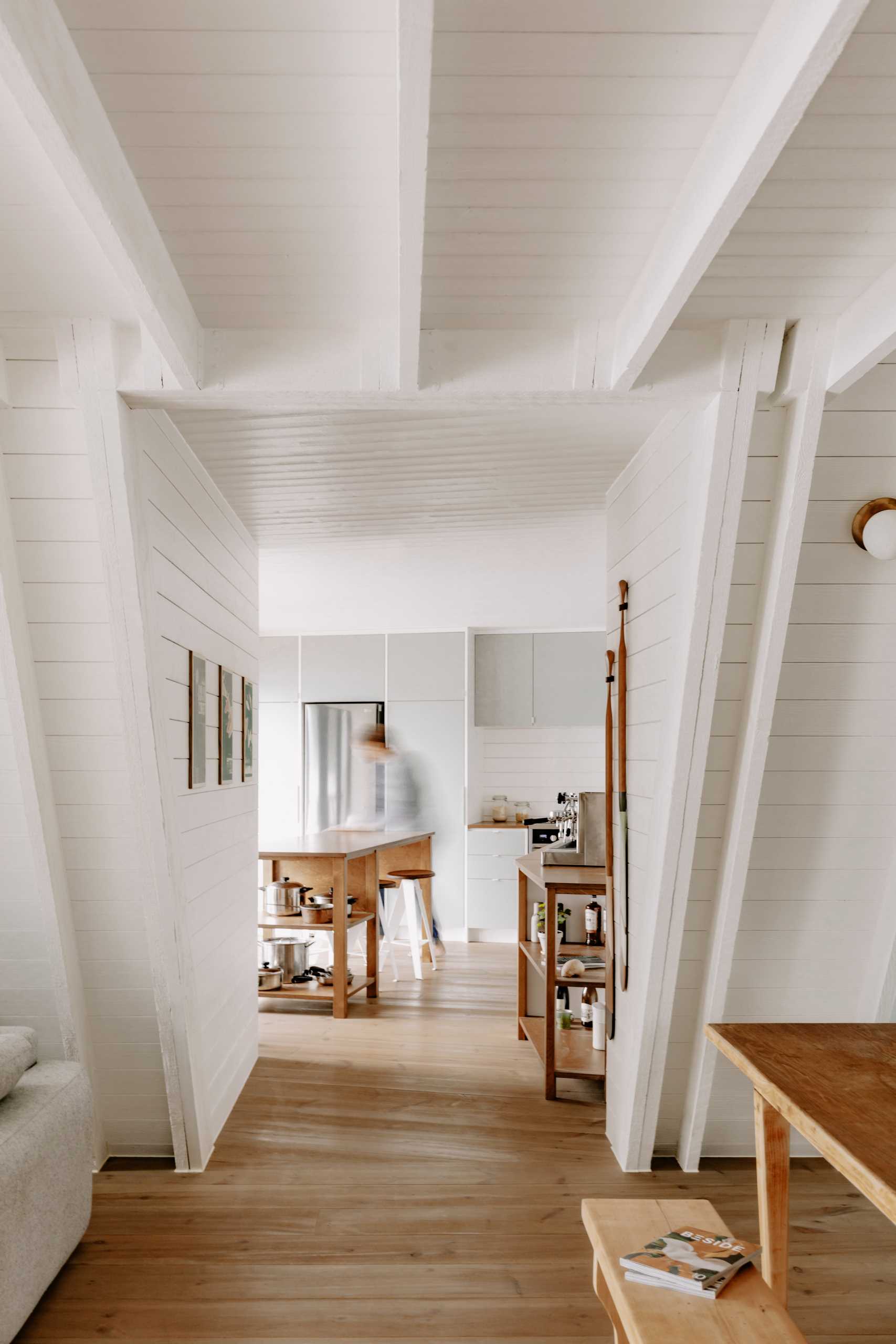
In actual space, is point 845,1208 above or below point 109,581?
below

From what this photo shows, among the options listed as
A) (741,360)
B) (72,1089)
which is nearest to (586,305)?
(741,360)

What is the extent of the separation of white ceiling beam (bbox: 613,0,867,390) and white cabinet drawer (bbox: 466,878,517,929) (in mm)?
5811

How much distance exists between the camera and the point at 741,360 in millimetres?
2488

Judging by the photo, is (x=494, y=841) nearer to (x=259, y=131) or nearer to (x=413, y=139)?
(x=259, y=131)

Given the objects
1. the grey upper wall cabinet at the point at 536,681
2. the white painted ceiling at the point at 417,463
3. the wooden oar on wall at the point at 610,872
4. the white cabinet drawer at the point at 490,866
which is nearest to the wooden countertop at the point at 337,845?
the white cabinet drawer at the point at 490,866

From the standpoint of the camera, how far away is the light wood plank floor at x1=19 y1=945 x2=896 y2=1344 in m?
2.50

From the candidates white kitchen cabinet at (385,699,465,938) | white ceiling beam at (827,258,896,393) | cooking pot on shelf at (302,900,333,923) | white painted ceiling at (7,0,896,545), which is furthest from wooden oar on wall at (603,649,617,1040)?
white kitchen cabinet at (385,699,465,938)

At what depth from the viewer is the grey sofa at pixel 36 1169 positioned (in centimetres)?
227

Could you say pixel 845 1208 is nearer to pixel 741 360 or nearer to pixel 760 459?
pixel 760 459

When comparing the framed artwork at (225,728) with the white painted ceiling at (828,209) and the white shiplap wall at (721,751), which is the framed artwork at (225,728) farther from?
the white painted ceiling at (828,209)

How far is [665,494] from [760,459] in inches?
19.3

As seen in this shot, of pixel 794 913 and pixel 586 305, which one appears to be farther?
pixel 794 913

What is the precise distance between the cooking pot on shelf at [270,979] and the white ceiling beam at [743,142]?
14.3ft

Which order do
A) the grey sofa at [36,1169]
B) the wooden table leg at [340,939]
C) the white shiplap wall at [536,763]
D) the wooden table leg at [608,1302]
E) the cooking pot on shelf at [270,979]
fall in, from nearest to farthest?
the wooden table leg at [608,1302] → the grey sofa at [36,1169] → the wooden table leg at [340,939] → the cooking pot on shelf at [270,979] → the white shiplap wall at [536,763]
